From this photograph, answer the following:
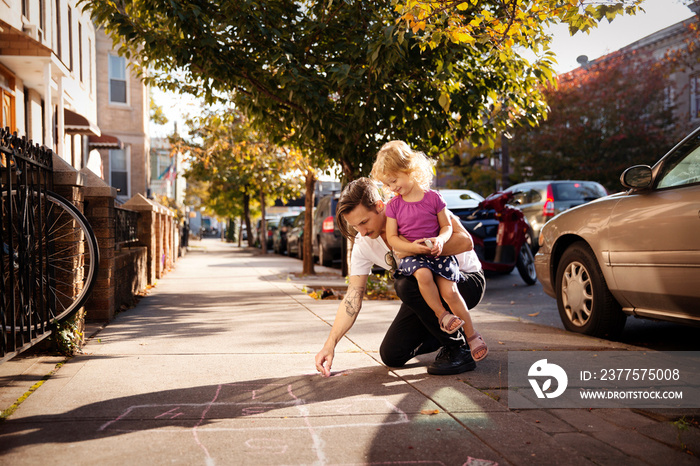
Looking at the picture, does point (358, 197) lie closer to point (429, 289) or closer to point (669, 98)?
point (429, 289)

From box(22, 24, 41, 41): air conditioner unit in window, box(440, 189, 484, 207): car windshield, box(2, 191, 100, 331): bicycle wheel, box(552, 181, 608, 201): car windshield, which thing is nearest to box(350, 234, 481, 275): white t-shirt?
box(2, 191, 100, 331): bicycle wheel

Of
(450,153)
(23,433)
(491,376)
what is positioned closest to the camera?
(23,433)

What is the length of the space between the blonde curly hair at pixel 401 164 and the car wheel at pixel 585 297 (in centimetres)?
224

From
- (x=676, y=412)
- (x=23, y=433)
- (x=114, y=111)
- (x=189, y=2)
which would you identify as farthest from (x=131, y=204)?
(x=114, y=111)

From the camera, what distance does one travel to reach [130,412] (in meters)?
3.53

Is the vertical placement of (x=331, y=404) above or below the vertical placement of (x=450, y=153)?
below

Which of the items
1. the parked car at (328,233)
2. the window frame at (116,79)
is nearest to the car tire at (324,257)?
the parked car at (328,233)

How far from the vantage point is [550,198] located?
1355cm

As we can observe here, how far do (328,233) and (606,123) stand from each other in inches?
679

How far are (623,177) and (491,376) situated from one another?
1965mm

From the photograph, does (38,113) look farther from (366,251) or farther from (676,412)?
(676,412)

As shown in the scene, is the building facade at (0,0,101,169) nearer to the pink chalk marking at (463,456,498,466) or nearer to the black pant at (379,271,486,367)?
the black pant at (379,271,486,367)

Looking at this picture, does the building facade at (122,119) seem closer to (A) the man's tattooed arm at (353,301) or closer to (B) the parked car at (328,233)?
(B) the parked car at (328,233)

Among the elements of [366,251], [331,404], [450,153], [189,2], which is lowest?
[331,404]
